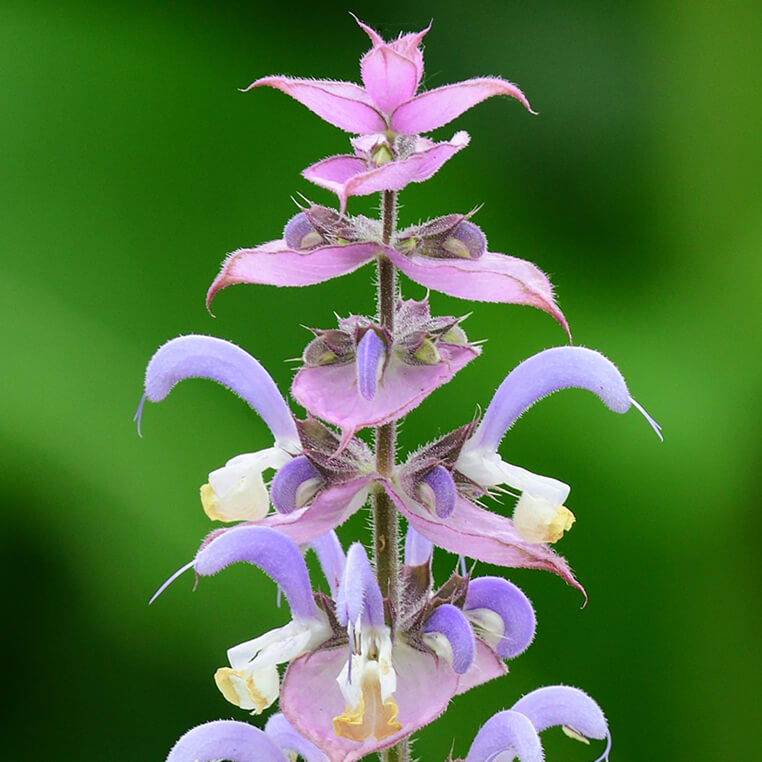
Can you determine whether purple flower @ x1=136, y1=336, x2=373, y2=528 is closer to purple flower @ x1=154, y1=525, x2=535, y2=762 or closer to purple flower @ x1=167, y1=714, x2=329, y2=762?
purple flower @ x1=154, y1=525, x2=535, y2=762

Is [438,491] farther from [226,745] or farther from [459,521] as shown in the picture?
[226,745]

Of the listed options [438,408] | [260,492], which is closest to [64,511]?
[438,408]

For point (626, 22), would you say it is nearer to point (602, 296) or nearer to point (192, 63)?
point (602, 296)

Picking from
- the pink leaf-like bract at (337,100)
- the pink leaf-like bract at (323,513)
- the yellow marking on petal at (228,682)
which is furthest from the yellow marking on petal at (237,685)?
the pink leaf-like bract at (337,100)

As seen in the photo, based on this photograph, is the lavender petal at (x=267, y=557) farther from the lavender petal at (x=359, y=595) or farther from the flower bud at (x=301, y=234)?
the flower bud at (x=301, y=234)

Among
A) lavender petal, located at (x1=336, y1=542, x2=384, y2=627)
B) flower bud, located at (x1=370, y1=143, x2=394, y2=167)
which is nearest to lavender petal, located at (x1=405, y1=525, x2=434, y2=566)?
lavender petal, located at (x1=336, y1=542, x2=384, y2=627)

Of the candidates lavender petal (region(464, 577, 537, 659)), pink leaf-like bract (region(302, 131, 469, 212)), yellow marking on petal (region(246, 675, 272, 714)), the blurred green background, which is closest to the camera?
pink leaf-like bract (region(302, 131, 469, 212))
